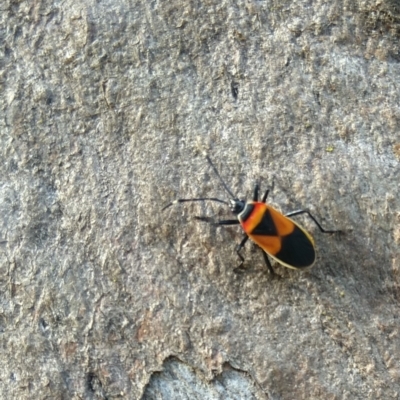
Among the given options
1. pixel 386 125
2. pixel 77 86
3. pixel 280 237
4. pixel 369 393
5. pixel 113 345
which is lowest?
pixel 369 393

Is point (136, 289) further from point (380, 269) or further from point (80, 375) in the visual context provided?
point (380, 269)

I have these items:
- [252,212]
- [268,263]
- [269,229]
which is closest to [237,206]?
[252,212]

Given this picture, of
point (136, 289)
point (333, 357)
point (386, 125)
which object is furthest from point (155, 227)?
point (386, 125)

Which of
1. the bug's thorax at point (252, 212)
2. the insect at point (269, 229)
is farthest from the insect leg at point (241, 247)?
the bug's thorax at point (252, 212)

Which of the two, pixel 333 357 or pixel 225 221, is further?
pixel 225 221

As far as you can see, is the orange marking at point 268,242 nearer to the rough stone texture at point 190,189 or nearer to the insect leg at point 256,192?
the rough stone texture at point 190,189

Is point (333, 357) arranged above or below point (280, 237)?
below

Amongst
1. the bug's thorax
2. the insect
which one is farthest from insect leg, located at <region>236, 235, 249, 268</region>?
the bug's thorax
